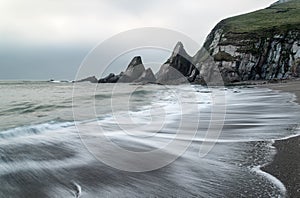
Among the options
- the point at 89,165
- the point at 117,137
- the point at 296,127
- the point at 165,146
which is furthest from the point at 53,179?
the point at 296,127

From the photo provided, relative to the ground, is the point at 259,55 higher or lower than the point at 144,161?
higher

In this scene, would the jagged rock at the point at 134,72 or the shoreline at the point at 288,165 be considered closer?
the shoreline at the point at 288,165

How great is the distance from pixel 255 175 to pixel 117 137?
15.7ft

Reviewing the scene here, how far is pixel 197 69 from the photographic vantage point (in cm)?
7431

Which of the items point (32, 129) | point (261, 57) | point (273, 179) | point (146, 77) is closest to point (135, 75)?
point (146, 77)

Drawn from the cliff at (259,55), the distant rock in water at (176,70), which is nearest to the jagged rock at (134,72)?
the distant rock in water at (176,70)

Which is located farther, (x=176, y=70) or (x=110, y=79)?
(x=110, y=79)

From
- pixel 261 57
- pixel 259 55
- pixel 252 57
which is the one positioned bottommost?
pixel 261 57

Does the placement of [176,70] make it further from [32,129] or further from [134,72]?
[32,129]

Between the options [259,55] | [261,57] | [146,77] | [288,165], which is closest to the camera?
[288,165]

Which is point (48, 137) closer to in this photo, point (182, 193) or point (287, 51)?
point (182, 193)

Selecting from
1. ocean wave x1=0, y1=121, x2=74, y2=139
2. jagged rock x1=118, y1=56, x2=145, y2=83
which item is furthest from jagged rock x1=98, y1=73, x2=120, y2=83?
ocean wave x1=0, y1=121, x2=74, y2=139

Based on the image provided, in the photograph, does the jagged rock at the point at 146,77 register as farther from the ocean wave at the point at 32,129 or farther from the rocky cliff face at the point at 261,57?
the ocean wave at the point at 32,129

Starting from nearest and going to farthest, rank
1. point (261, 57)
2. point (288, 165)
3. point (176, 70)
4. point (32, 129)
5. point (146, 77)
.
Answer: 1. point (288, 165)
2. point (32, 129)
3. point (261, 57)
4. point (176, 70)
5. point (146, 77)
